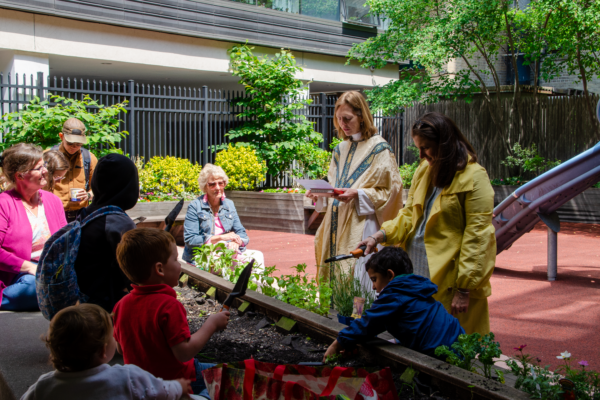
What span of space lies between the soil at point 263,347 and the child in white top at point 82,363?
1204 millimetres

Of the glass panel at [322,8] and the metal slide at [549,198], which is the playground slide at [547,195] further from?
the glass panel at [322,8]

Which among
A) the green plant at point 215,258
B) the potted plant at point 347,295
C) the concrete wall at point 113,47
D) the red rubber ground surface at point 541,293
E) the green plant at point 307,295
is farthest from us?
the concrete wall at point 113,47

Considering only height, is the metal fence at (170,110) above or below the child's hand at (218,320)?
above

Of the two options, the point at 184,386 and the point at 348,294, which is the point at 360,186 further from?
the point at 184,386

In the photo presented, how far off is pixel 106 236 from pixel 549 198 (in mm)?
5960

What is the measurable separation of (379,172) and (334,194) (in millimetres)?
429

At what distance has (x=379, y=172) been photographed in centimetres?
420

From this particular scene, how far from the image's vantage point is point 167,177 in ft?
39.3

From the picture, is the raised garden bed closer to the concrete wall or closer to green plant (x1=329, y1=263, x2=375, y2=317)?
the concrete wall

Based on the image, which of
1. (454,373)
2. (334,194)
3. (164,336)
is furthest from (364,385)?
(334,194)

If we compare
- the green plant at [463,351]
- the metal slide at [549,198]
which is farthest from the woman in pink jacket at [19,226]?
the metal slide at [549,198]

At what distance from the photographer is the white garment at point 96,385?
1830 mm

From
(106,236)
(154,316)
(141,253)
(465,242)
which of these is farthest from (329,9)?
(154,316)

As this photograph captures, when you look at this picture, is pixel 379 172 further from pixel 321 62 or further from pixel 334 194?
pixel 321 62
